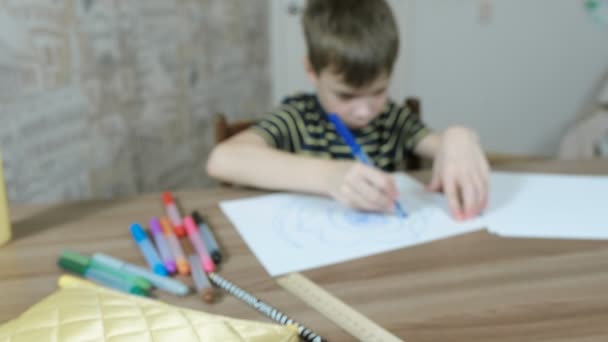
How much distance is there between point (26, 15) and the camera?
1162mm

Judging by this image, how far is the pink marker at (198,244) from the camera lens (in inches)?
24.8

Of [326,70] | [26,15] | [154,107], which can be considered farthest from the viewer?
[154,107]

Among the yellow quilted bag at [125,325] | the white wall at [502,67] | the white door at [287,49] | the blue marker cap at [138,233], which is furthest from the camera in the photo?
the white wall at [502,67]

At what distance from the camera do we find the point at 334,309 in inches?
21.4

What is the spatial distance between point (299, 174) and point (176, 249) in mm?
251

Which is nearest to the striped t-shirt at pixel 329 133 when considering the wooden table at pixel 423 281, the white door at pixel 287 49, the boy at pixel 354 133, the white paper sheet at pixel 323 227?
the boy at pixel 354 133

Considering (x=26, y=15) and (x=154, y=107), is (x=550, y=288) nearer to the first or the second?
(x=26, y=15)

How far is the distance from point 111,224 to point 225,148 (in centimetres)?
25

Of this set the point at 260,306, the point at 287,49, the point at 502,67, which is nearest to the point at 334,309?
the point at 260,306

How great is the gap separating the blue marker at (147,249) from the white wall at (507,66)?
217cm

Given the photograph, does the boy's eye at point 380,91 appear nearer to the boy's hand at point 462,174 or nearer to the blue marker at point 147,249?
the boy's hand at point 462,174

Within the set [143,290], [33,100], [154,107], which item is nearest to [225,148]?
[143,290]

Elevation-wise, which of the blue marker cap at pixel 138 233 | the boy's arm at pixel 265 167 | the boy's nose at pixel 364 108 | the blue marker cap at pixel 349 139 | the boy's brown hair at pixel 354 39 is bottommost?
the blue marker cap at pixel 138 233

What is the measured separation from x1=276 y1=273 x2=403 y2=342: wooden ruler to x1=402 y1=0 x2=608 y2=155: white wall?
7.31 feet
